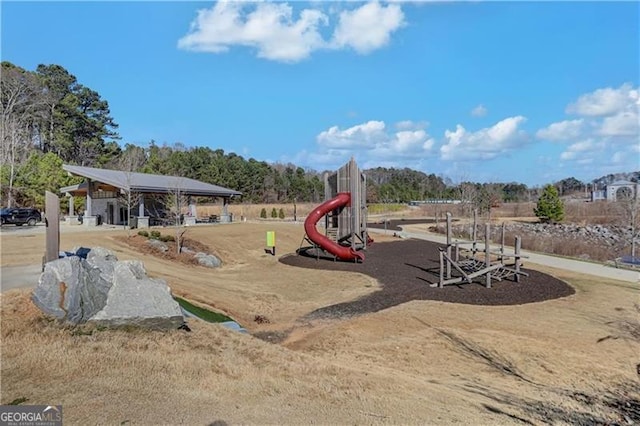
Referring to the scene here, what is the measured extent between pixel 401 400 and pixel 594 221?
5104 centimetres

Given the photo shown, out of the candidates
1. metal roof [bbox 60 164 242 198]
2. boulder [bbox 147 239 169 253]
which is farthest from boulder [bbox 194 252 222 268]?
metal roof [bbox 60 164 242 198]

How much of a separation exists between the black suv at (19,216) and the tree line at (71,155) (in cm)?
771

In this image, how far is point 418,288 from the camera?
13320 mm

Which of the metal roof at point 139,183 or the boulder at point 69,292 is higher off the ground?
the metal roof at point 139,183

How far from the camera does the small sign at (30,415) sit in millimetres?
3742

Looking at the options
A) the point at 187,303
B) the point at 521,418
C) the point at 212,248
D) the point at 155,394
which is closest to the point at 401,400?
the point at 521,418

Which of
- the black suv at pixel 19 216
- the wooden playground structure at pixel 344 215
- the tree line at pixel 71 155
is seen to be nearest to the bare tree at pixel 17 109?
the tree line at pixel 71 155

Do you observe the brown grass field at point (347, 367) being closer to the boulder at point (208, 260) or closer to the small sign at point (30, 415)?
the small sign at point (30, 415)

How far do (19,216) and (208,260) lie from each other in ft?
54.3

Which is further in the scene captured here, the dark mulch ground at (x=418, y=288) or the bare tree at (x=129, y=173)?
the bare tree at (x=129, y=173)

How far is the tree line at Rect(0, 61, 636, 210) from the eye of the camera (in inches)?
1454

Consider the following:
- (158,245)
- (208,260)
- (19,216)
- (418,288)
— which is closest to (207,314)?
(418,288)

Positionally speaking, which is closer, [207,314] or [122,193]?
[207,314]

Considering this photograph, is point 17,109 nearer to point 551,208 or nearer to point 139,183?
point 139,183
